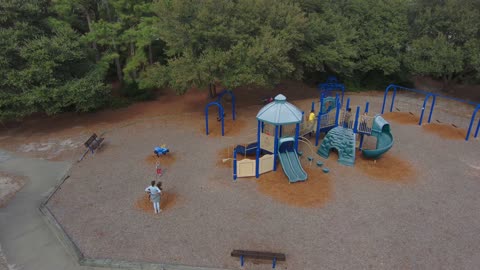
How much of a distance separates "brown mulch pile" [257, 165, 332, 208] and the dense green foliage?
5875 mm

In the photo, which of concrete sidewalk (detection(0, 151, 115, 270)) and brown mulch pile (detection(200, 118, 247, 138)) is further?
brown mulch pile (detection(200, 118, 247, 138))

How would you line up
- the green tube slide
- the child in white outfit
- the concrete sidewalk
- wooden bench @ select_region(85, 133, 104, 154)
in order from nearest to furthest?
1. the concrete sidewalk
2. the child in white outfit
3. the green tube slide
4. wooden bench @ select_region(85, 133, 104, 154)

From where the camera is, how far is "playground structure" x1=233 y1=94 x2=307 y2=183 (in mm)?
12297

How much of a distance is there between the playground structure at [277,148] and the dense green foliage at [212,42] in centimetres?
389

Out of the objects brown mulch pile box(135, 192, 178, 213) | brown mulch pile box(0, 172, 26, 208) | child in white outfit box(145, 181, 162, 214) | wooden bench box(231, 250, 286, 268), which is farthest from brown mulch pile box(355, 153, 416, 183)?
brown mulch pile box(0, 172, 26, 208)

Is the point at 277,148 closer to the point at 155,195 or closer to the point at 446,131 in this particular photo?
the point at 155,195

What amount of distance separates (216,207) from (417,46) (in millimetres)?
19494

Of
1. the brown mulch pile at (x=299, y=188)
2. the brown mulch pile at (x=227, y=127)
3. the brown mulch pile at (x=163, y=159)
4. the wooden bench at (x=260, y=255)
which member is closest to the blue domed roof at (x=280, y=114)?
the brown mulch pile at (x=299, y=188)

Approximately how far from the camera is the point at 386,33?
23266mm

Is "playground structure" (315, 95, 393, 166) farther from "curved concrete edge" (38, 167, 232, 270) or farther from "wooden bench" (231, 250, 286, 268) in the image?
"curved concrete edge" (38, 167, 232, 270)

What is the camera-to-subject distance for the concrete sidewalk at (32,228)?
869 centimetres

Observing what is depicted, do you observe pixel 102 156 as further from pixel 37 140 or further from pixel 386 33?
pixel 386 33

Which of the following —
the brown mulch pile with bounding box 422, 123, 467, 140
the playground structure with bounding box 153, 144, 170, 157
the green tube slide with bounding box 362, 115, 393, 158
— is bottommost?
the playground structure with bounding box 153, 144, 170, 157

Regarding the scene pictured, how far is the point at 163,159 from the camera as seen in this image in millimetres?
14055
